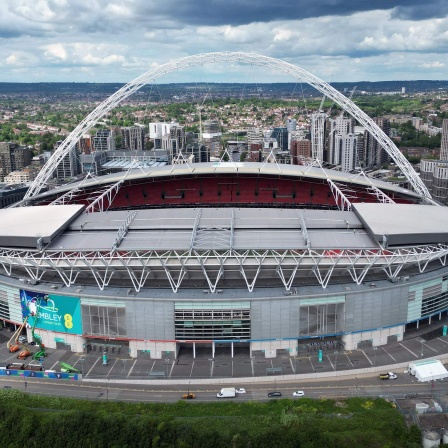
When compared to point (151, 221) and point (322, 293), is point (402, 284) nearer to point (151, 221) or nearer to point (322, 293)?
point (322, 293)

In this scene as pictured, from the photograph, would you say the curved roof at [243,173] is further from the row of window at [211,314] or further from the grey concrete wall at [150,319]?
the row of window at [211,314]

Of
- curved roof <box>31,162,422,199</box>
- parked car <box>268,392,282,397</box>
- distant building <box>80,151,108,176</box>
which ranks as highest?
curved roof <box>31,162,422,199</box>

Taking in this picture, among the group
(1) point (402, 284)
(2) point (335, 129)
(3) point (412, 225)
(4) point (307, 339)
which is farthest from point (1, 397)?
(2) point (335, 129)

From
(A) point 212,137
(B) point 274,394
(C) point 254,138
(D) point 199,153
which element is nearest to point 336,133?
(C) point 254,138

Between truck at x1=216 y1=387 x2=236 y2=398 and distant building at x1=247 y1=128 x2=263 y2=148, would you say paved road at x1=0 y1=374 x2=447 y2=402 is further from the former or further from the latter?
distant building at x1=247 y1=128 x2=263 y2=148

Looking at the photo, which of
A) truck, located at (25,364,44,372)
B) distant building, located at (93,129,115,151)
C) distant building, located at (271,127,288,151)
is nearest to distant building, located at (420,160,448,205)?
distant building, located at (271,127,288,151)

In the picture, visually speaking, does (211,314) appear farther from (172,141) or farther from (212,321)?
(172,141)

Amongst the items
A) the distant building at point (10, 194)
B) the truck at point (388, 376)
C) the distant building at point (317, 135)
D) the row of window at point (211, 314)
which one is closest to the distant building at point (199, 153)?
the distant building at point (317, 135)
